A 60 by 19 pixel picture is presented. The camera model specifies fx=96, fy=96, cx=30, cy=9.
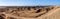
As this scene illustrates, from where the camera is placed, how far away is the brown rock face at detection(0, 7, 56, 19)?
73cm

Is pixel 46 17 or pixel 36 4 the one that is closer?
pixel 46 17

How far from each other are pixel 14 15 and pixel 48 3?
0.27 m

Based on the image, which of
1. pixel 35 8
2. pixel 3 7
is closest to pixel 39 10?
pixel 35 8

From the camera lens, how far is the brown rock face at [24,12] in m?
0.73

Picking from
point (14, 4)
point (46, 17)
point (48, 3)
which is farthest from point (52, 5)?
point (14, 4)

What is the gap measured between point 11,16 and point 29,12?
147 millimetres

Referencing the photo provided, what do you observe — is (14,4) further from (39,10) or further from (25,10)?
(39,10)

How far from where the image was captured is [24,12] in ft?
2.49

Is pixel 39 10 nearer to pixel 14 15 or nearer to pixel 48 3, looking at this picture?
pixel 48 3

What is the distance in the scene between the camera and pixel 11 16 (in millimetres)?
695

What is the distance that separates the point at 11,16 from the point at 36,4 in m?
0.21

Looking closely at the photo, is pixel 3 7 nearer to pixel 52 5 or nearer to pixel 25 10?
pixel 25 10

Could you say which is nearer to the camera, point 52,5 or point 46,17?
point 46,17

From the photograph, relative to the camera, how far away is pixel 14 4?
0.75 m
